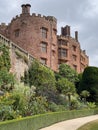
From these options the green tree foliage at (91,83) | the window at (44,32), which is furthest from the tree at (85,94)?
the window at (44,32)

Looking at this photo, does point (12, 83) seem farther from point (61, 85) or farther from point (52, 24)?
point (52, 24)

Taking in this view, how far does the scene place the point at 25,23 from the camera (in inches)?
2368

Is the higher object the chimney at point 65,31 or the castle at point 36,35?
the chimney at point 65,31

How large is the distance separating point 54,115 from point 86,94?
67.8 feet

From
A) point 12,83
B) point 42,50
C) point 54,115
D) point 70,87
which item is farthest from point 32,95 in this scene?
point 42,50

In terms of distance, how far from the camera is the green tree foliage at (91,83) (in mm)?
50688

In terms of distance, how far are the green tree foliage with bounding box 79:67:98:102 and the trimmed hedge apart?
12.9 meters

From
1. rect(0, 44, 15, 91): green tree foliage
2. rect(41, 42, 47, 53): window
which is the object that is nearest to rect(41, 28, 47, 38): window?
rect(41, 42, 47, 53): window

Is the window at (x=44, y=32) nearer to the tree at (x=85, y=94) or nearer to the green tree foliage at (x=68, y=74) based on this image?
the green tree foliage at (x=68, y=74)

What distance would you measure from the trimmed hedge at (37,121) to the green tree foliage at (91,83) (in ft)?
42.5

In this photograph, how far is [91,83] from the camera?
5175 cm

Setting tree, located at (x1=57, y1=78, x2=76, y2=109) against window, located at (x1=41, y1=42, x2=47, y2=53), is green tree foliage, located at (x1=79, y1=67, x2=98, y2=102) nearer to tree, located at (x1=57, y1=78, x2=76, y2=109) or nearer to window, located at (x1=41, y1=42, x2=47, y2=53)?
tree, located at (x1=57, y1=78, x2=76, y2=109)

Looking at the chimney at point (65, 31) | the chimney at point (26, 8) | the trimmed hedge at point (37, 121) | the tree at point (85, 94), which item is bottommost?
the trimmed hedge at point (37, 121)

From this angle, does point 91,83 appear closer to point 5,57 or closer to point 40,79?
point 40,79
